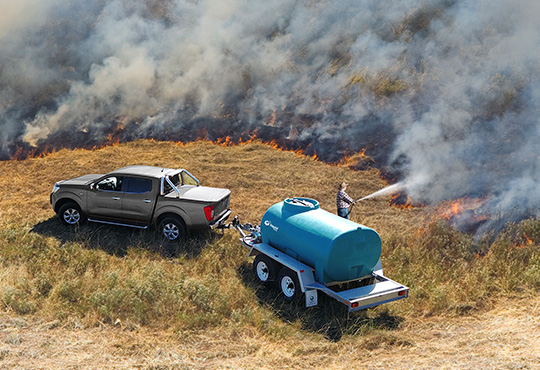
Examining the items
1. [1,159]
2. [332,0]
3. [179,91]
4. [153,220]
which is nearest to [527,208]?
[153,220]

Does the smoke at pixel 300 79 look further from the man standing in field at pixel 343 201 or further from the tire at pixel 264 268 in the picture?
the tire at pixel 264 268

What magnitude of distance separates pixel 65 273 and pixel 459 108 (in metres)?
16.7

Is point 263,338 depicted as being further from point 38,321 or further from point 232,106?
point 232,106

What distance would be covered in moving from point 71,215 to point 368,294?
26.2ft

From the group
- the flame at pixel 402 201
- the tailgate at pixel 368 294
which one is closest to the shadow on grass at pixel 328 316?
the tailgate at pixel 368 294

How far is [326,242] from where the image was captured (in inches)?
313

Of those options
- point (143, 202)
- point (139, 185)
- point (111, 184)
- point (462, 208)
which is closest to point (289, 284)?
point (143, 202)

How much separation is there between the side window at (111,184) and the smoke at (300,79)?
8.85 metres

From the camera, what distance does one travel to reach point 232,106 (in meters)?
22.7

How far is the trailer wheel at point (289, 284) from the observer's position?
8438 millimetres

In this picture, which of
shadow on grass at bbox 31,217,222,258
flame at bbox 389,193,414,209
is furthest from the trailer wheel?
flame at bbox 389,193,414,209

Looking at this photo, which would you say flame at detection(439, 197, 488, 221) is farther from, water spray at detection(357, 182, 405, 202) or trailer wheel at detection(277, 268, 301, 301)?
trailer wheel at detection(277, 268, 301, 301)

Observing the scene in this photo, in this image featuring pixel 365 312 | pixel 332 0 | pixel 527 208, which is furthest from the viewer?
pixel 332 0

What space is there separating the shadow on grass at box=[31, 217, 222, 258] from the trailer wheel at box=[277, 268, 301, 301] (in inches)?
106
